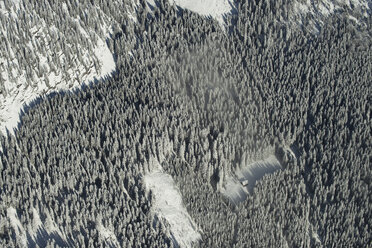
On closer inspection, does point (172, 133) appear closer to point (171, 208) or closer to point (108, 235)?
point (171, 208)

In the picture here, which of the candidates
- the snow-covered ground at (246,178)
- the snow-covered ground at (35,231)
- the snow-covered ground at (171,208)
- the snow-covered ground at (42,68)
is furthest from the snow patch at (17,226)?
the snow-covered ground at (246,178)

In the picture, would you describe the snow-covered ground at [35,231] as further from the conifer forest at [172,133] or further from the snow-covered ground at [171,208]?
the snow-covered ground at [171,208]

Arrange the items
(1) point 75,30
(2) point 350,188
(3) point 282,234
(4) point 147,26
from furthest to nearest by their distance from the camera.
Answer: (4) point 147,26
(1) point 75,30
(2) point 350,188
(3) point 282,234

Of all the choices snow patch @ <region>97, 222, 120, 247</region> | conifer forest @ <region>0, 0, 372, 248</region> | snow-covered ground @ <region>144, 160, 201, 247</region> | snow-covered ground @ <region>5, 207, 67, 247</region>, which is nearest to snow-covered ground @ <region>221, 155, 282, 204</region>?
conifer forest @ <region>0, 0, 372, 248</region>

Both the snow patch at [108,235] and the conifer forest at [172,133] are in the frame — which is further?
the conifer forest at [172,133]

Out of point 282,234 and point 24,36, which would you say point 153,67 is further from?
point 282,234

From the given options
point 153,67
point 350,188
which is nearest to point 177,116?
point 153,67

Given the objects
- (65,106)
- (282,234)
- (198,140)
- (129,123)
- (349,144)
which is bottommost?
(282,234)
